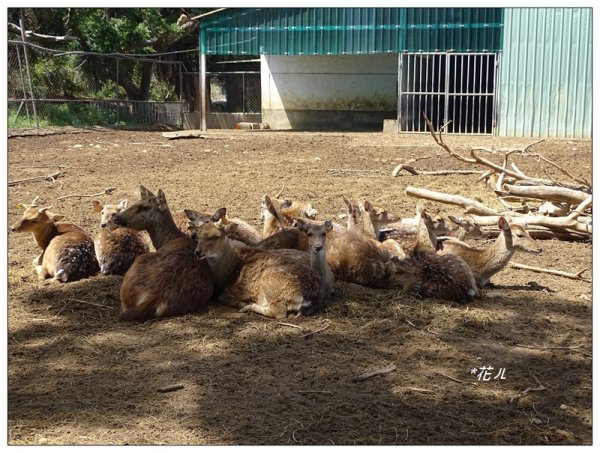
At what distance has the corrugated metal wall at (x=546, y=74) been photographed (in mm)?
20859

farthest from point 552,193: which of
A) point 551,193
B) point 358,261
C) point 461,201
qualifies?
point 358,261

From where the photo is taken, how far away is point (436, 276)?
23.1ft

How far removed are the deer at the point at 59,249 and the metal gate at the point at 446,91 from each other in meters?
16.4

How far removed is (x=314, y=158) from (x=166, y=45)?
47.1 feet

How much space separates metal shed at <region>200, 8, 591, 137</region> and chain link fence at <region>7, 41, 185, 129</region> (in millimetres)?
3127

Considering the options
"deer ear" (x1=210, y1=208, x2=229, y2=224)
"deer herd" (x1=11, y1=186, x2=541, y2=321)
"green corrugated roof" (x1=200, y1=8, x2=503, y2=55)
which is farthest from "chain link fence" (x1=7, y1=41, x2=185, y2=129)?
"deer ear" (x1=210, y1=208, x2=229, y2=224)

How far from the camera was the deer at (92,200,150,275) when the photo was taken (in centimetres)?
768

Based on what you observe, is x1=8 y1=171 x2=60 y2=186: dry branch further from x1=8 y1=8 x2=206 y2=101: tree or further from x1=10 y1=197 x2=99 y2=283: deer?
x1=8 y1=8 x2=206 y2=101: tree

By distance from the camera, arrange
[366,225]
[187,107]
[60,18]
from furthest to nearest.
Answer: [187,107], [60,18], [366,225]

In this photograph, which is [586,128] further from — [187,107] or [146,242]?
[146,242]

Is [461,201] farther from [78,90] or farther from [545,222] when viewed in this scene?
[78,90]

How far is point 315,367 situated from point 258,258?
62.3 inches

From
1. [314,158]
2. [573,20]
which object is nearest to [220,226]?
[314,158]

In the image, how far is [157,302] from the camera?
6.44 m
